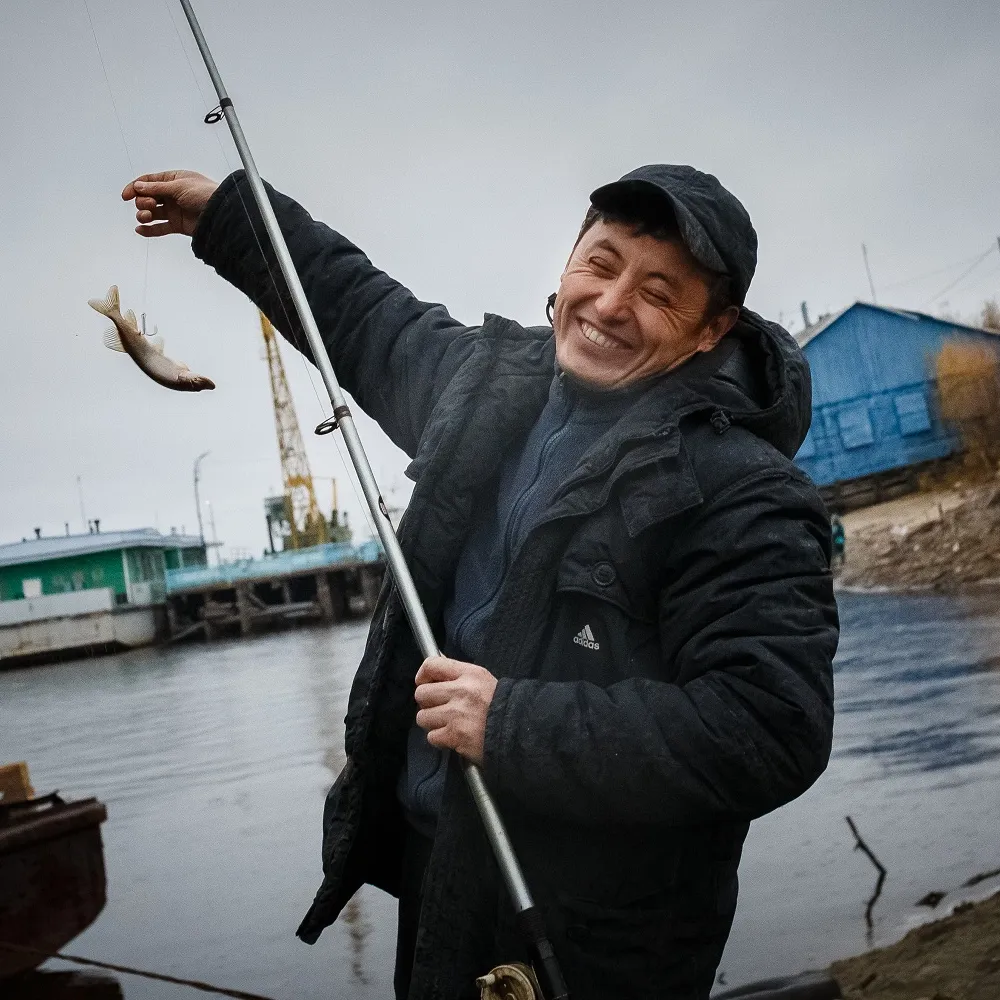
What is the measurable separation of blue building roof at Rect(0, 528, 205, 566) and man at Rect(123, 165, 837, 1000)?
5301 cm

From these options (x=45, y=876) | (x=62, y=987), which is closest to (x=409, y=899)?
(x=45, y=876)

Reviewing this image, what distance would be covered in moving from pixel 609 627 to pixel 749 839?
6.19 m

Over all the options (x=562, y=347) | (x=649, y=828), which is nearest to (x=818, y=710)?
(x=649, y=828)

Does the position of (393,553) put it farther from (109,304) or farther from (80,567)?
(80,567)

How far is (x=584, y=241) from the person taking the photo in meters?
2.09

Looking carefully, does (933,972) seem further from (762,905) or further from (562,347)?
(562,347)

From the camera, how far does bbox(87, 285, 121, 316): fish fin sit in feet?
11.3

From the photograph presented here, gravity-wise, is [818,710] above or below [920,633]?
above

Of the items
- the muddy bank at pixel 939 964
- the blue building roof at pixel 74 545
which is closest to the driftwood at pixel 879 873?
the muddy bank at pixel 939 964

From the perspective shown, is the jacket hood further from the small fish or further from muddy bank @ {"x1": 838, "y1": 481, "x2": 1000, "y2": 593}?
muddy bank @ {"x1": 838, "y1": 481, "x2": 1000, "y2": 593}

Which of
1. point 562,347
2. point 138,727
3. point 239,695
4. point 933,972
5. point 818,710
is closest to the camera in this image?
point 818,710

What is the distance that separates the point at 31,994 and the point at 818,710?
6.19m

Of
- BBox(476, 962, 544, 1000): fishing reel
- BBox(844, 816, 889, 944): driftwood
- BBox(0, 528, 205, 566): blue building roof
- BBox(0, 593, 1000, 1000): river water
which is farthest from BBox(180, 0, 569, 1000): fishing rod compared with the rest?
BBox(0, 528, 205, 566): blue building roof

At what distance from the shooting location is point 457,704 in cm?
181
